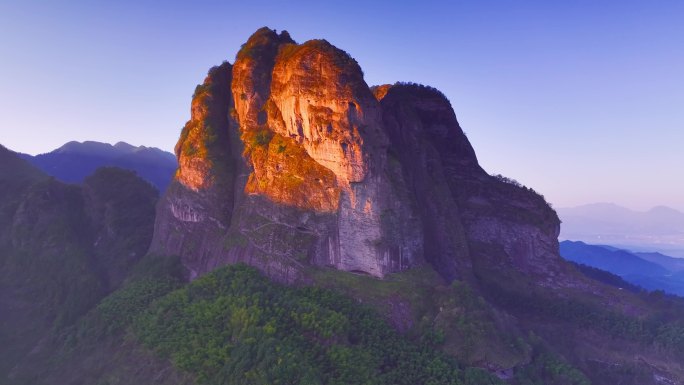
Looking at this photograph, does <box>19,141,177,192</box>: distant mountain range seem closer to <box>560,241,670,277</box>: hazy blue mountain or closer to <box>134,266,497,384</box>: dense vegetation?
<box>134,266,497,384</box>: dense vegetation

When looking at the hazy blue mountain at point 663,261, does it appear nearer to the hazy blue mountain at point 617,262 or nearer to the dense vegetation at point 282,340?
the hazy blue mountain at point 617,262

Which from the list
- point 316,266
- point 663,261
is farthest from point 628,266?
point 316,266

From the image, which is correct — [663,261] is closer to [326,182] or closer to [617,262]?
[617,262]

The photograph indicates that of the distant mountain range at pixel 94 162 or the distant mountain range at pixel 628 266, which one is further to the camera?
the distant mountain range at pixel 628 266

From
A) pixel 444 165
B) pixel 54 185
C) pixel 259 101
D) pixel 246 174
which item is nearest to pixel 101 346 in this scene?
pixel 246 174

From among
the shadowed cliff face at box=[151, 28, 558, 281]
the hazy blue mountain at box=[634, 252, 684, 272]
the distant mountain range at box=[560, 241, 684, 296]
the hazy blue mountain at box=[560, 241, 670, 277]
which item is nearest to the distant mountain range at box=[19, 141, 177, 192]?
the shadowed cliff face at box=[151, 28, 558, 281]

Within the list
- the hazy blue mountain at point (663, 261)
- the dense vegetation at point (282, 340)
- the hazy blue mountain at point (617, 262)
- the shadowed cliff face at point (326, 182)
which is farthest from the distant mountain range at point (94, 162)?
the hazy blue mountain at point (663, 261)
